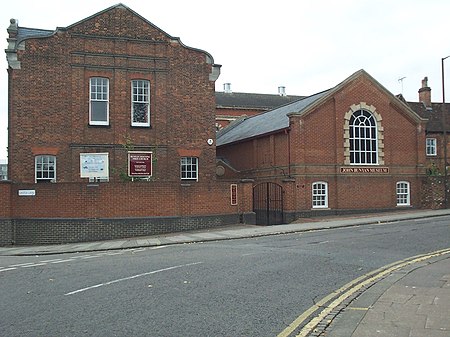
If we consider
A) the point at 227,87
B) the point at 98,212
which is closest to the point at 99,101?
the point at 98,212

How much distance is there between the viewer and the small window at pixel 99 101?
91.8ft

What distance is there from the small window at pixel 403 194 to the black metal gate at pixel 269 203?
26.5ft

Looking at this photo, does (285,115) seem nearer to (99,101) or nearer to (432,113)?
(99,101)

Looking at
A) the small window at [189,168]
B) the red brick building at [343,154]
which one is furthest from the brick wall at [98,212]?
the red brick building at [343,154]

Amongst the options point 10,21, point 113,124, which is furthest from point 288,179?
point 10,21

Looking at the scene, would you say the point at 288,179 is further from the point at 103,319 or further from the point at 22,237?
the point at 103,319

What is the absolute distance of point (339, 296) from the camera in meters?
8.96

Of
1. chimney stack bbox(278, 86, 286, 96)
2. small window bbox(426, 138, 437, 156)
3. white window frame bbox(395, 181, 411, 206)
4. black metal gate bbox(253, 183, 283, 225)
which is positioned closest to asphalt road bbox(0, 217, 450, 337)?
black metal gate bbox(253, 183, 283, 225)

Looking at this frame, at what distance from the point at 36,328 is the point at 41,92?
71.8ft

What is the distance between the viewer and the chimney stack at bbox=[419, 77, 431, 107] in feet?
171

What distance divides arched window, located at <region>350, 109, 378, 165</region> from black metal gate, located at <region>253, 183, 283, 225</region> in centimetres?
504

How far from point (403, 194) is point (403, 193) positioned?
0.20 feet

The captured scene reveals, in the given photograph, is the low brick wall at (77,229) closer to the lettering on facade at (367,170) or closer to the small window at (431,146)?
the lettering on facade at (367,170)

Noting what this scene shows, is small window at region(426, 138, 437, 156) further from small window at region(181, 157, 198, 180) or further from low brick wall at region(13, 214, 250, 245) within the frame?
low brick wall at region(13, 214, 250, 245)
